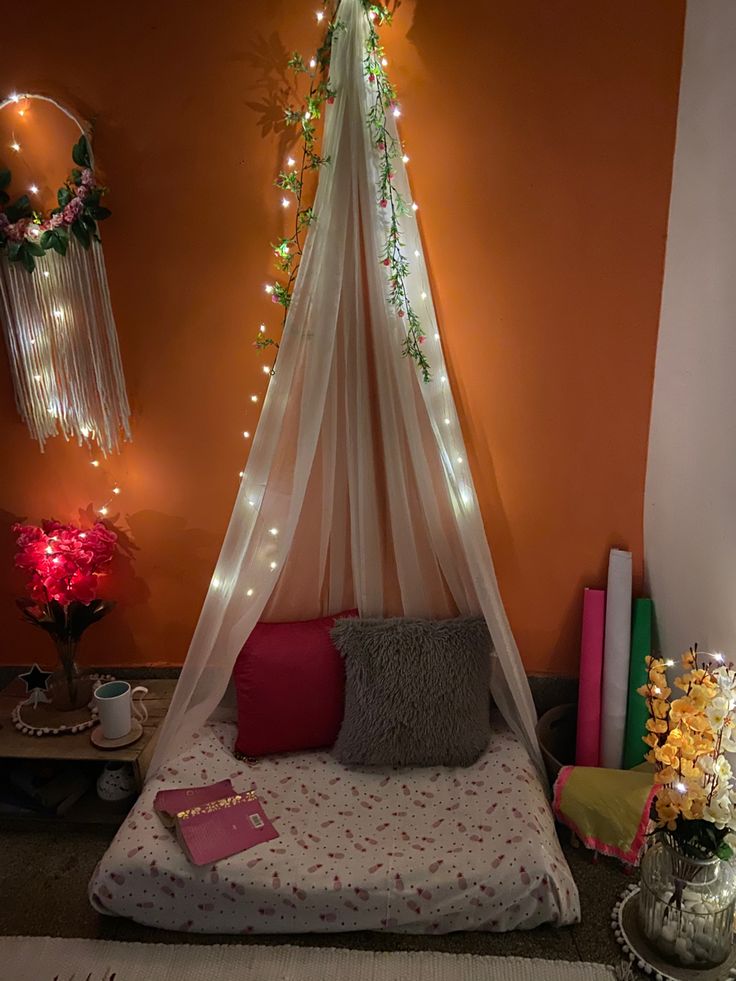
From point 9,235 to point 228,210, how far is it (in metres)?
0.70

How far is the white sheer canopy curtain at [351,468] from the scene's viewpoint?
220 centimetres

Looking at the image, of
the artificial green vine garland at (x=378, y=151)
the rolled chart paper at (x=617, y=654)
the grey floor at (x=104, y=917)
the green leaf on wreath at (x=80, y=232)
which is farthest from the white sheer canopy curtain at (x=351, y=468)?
the green leaf on wreath at (x=80, y=232)

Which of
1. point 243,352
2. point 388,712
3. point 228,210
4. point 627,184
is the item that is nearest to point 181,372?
point 243,352

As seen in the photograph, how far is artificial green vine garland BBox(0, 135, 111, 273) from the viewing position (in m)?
2.24

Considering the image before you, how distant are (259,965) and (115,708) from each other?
88cm

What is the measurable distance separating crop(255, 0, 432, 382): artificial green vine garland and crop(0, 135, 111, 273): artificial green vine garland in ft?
1.92

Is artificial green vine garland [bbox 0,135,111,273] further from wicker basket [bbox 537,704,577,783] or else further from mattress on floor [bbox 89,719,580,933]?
wicker basket [bbox 537,704,577,783]

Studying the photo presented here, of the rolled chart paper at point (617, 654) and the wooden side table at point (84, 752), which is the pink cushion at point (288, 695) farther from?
the rolled chart paper at point (617, 654)

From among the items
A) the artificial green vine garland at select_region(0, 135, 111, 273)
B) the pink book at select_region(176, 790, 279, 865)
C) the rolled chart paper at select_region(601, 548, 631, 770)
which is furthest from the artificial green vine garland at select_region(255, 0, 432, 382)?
the pink book at select_region(176, 790, 279, 865)

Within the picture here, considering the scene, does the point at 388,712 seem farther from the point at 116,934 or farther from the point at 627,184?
the point at 627,184

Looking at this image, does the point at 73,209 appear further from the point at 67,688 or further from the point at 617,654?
the point at 617,654

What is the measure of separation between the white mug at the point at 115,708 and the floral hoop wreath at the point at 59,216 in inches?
54.6

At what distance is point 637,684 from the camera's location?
7.94ft

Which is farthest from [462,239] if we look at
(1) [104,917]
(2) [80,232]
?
(1) [104,917]
